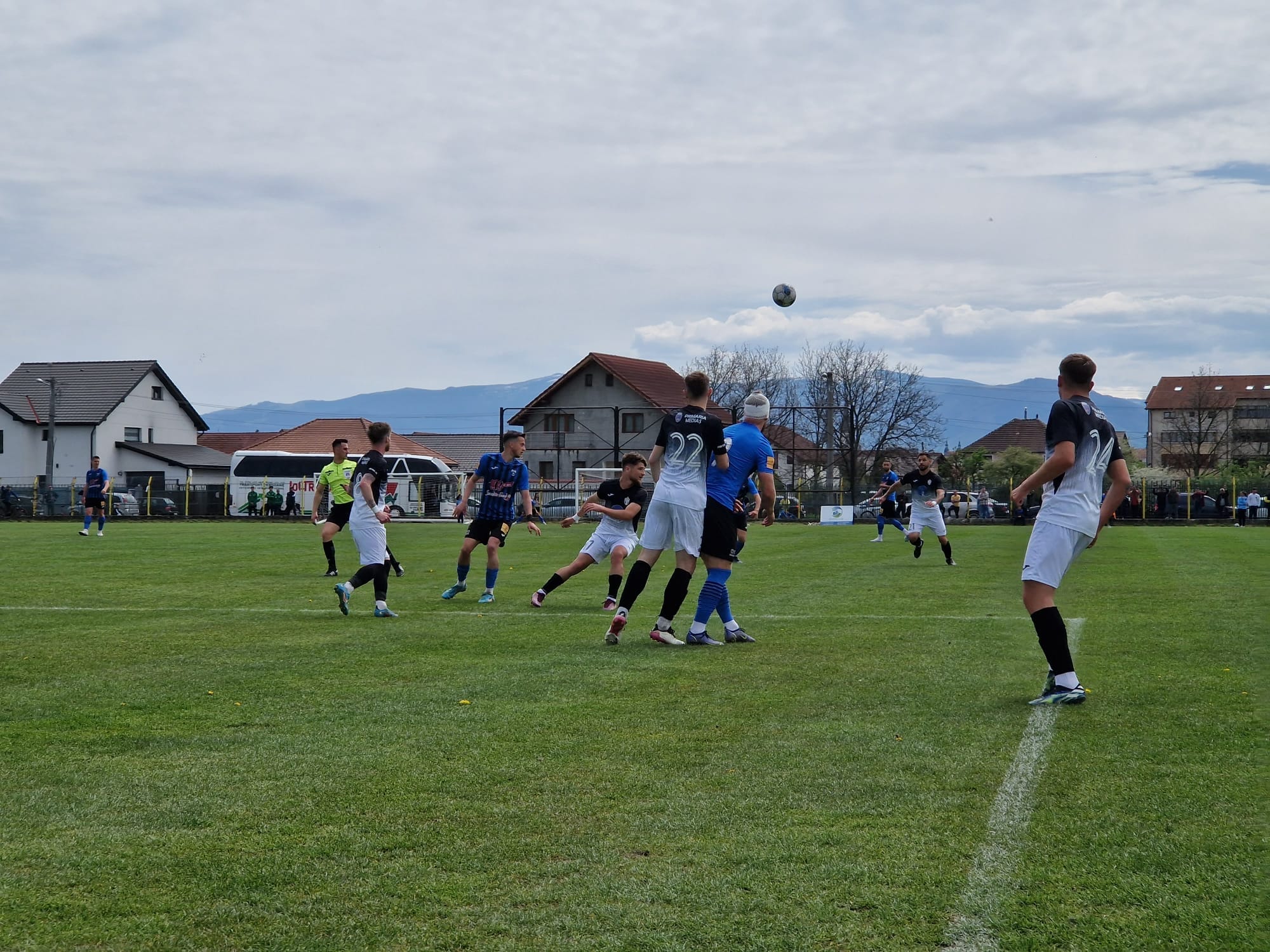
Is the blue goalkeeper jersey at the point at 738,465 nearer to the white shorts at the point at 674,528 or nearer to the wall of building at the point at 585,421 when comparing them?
the white shorts at the point at 674,528

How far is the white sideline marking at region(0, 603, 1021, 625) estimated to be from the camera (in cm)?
1172

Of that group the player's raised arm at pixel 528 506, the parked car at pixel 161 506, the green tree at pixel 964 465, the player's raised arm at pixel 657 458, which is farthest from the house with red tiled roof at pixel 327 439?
the player's raised arm at pixel 657 458

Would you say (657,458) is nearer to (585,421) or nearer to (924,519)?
(924,519)

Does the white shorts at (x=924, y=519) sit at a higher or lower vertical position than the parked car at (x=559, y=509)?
higher

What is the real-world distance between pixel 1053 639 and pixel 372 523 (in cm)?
703

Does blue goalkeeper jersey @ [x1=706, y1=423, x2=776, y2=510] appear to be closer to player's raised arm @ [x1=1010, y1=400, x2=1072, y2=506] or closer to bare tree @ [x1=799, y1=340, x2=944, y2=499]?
player's raised arm @ [x1=1010, y1=400, x2=1072, y2=506]

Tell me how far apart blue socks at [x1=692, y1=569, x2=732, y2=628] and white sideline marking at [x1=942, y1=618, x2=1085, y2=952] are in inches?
149

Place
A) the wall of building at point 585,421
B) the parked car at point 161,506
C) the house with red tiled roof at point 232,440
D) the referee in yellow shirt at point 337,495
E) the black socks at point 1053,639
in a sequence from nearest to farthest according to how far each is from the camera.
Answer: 1. the black socks at point 1053,639
2. the referee in yellow shirt at point 337,495
3. the parked car at point 161,506
4. the wall of building at point 585,421
5. the house with red tiled roof at point 232,440

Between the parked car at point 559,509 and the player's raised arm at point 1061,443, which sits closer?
the player's raised arm at point 1061,443

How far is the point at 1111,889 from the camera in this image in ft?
12.4

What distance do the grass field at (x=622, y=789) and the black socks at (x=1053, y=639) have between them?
0.31 meters

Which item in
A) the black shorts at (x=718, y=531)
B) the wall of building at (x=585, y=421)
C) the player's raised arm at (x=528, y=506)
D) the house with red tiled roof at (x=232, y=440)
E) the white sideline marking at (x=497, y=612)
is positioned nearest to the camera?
the black shorts at (x=718, y=531)

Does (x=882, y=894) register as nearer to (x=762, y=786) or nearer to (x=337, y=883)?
(x=762, y=786)

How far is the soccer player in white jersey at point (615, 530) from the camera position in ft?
42.4
